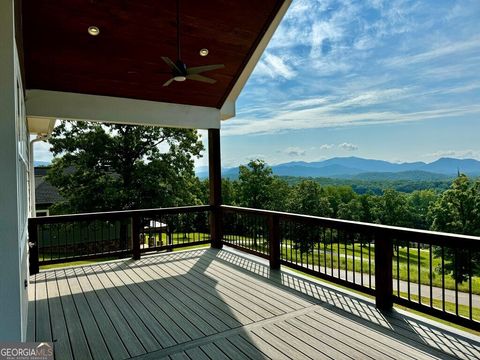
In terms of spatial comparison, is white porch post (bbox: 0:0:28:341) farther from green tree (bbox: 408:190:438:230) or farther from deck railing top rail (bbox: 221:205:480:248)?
green tree (bbox: 408:190:438:230)

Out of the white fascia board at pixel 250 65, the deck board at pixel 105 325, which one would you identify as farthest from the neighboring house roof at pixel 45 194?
the deck board at pixel 105 325

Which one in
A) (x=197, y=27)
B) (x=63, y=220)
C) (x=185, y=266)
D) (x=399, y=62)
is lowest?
(x=185, y=266)

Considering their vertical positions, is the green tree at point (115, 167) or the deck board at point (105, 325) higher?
the green tree at point (115, 167)

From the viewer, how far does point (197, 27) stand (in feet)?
15.7

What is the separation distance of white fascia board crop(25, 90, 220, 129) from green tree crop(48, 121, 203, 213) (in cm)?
696


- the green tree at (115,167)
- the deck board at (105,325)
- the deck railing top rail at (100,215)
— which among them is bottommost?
the deck board at (105,325)

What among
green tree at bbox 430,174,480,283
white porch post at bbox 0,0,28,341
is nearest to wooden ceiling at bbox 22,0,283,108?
white porch post at bbox 0,0,28,341

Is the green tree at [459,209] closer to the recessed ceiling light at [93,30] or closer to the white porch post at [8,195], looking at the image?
the recessed ceiling light at [93,30]

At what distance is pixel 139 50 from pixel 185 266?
3566mm

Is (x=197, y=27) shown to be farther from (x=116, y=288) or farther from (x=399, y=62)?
(x=399, y=62)

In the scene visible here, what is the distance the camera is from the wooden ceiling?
413cm

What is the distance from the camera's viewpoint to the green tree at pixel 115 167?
40.6 feet

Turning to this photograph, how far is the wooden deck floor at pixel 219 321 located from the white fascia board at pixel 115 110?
8.67 ft

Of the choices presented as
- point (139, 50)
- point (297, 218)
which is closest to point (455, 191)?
point (297, 218)
